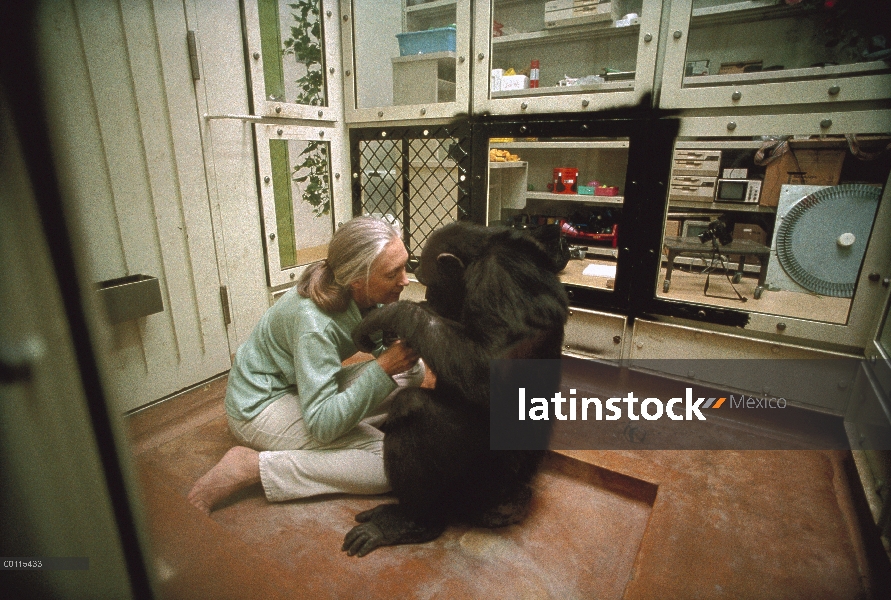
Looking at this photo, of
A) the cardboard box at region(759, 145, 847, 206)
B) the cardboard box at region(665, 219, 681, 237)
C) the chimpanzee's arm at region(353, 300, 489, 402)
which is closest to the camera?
the chimpanzee's arm at region(353, 300, 489, 402)

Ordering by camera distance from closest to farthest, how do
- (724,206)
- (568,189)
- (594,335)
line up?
(594,335), (724,206), (568,189)

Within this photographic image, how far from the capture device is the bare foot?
1.42 metres

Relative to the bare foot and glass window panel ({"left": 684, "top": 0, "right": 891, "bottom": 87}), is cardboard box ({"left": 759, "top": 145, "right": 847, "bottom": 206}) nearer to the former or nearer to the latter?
glass window panel ({"left": 684, "top": 0, "right": 891, "bottom": 87})

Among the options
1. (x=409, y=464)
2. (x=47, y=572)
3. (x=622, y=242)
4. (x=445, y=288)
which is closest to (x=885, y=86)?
(x=622, y=242)

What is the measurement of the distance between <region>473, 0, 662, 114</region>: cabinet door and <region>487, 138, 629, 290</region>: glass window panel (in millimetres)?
453

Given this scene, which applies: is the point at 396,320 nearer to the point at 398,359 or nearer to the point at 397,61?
the point at 398,359

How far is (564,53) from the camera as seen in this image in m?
3.74

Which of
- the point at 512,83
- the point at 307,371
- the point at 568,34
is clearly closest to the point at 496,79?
the point at 512,83

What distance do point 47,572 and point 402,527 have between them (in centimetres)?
116

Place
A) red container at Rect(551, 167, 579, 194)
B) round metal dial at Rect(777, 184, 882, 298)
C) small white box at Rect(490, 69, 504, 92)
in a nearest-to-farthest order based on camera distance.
A: round metal dial at Rect(777, 184, 882, 298), small white box at Rect(490, 69, 504, 92), red container at Rect(551, 167, 579, 194)

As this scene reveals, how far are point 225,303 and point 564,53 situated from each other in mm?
3288

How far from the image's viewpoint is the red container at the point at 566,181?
11.4 feet

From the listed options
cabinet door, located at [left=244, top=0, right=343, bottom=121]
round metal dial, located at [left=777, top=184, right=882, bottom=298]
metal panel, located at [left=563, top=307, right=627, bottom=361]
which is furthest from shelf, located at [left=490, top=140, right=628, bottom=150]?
metal panel, located at [left=563, top=307, right=627, bottom=361]

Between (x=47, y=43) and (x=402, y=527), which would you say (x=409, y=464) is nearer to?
(x=402, y=527)
